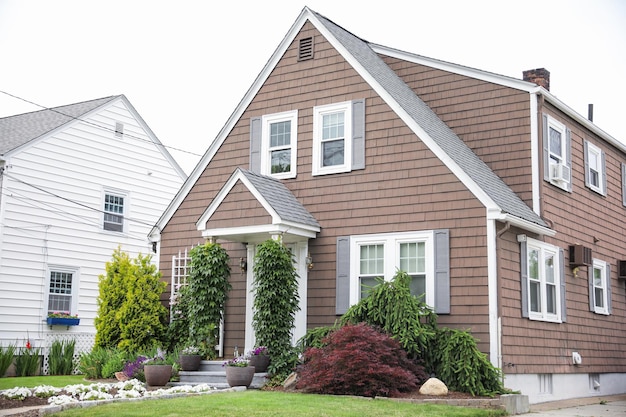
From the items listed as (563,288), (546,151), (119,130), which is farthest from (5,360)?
(546,151)

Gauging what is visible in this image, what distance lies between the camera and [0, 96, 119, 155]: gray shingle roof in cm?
2138

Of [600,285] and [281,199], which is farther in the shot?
[600,285]

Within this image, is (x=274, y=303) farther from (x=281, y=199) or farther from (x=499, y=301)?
(x=499, y=301)

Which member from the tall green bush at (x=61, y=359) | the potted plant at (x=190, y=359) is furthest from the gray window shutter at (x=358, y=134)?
the tall green bush at (x=61, y=359)

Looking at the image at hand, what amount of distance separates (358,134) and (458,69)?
299cm

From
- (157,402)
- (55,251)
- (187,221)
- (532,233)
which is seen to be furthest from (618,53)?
(55,251)

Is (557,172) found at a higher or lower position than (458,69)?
lower

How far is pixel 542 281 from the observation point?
587 inches

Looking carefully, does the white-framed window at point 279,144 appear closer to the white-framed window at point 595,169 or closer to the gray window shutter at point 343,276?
the gray window shutter at point 343,276

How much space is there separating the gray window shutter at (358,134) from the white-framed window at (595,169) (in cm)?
619

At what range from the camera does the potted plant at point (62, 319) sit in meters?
20.8

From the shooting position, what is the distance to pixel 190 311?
1519 centimetres

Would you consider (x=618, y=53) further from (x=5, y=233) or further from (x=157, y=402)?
(x=5, y=233)

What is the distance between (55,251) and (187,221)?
652 cm
